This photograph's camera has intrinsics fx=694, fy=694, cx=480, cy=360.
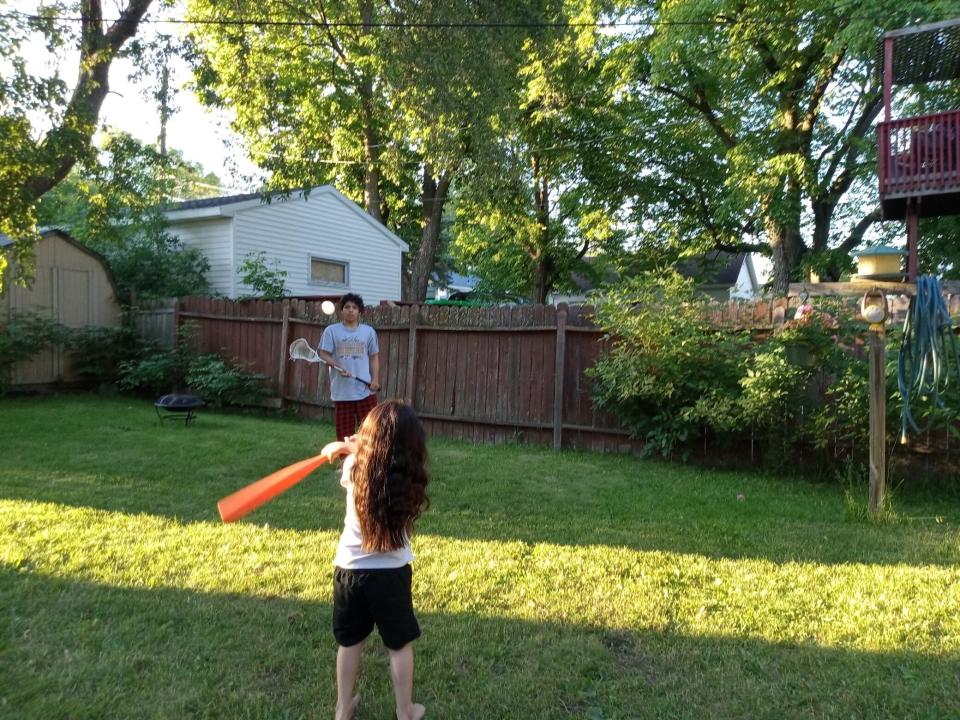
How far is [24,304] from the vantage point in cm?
1254

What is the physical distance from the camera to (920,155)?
37.7 ft

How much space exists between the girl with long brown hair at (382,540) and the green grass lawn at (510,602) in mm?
409

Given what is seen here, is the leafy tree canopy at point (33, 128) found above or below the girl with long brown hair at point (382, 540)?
above

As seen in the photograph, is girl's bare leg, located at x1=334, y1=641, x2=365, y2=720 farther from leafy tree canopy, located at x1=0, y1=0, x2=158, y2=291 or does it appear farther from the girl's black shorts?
leafy tree canopy, located at x1=0, y1=0, x2=158, y2=291

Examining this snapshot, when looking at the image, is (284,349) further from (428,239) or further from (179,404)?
(428,239)

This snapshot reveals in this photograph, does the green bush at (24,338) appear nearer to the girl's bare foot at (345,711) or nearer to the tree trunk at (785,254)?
the girl's bare foot at (345,711)

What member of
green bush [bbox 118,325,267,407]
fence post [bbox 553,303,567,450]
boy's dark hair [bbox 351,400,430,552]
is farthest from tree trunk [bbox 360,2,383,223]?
boy's dark hair [bbox 351,400,430,552]

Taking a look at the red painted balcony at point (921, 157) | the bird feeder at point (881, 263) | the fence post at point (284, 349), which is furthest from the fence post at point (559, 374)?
the red painted balcony at point (921, 157)

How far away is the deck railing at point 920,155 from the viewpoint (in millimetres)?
→ 11156

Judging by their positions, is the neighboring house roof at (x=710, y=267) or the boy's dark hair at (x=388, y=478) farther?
the neighboring house roof at (x=710, y=267)

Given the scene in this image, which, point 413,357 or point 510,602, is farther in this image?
point 413,357

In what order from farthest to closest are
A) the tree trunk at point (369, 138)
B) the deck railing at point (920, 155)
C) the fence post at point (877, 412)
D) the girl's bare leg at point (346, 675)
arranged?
the tree trunk at point (369, 138) → the deck railing at point (920, 155) → the fence post at point (877, 412) → the girl's bare leg at point (346, 675)

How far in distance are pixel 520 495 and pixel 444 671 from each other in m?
3.18

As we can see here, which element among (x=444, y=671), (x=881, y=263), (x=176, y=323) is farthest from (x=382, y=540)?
(x=176, y=323)
